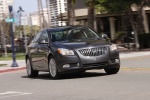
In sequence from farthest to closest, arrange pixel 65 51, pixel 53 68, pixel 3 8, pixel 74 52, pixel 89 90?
1. pixel 3 8
2. pixel 53 68
3. pixel 65 51
4. pixel 74 52
5. pixel 89 90

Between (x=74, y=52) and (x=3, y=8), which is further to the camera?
(x=3, y=8)

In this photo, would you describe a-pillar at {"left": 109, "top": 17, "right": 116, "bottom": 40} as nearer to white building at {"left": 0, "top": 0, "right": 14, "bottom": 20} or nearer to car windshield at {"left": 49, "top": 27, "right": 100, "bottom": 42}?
white building at {"left": 0, "top": 0, "right": 14, "bottom": 20}

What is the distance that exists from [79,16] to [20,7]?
2515 centimetres

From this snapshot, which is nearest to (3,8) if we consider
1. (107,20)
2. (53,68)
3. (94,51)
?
(107,20)

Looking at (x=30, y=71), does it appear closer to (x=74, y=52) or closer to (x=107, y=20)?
(x=74, y=52)

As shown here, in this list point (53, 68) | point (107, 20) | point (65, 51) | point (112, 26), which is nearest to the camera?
point (65, 51)

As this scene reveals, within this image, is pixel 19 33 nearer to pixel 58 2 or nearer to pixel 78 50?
pixel 58 2

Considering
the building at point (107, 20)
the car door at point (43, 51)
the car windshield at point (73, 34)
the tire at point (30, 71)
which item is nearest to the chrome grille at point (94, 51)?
the car windshield at point (73, 34)

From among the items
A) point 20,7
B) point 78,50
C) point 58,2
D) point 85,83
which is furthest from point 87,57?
point 58,2

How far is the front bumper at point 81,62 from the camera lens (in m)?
14.4

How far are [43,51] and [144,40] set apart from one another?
56.0ft

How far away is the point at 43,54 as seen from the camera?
15.7 metres

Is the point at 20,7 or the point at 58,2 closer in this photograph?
the point at 20,7

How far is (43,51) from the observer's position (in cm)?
1571
